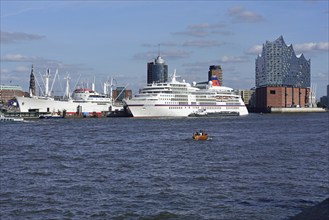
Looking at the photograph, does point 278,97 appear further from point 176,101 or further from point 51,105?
point 51,105

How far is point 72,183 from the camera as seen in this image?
17469 millimetres

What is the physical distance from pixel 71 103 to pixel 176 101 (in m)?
26.9

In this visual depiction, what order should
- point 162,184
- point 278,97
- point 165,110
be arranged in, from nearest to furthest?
point 162,184, point 165,110, point 278,97

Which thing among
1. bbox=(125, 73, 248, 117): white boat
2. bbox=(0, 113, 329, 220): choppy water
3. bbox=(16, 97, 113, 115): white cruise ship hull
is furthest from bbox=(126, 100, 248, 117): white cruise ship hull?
bbox=(0, 113, 329, 220): choppy water

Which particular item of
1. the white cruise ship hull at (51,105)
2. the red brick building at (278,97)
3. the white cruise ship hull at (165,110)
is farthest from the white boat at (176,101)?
the red brick building at (278,97)

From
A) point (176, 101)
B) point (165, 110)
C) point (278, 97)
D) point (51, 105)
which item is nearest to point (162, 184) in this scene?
point (165, 110)

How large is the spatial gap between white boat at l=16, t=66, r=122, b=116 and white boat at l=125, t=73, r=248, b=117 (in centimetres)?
1735

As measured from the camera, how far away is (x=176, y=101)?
99.4m

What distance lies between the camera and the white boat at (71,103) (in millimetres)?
109812

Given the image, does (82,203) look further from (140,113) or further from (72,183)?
(140,113)

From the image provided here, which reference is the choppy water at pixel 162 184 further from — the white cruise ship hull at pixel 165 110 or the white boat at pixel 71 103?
the white boat at pixel 71 103

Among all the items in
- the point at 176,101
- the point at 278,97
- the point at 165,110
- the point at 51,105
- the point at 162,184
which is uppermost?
the point at 278,97

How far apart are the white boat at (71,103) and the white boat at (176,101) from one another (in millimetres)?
17347

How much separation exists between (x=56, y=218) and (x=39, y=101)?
100761 millimetres
